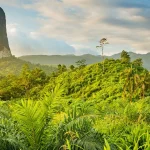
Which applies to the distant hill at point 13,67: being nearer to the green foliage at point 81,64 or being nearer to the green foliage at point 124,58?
the green foliage at point 81,64

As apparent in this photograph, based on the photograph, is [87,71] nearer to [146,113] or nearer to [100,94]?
[100,94]

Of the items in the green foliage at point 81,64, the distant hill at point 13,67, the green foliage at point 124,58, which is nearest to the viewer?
the green foliage at point 124,58

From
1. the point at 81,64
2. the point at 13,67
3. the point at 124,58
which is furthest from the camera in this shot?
the point at 13,67

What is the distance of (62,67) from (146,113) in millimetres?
72629

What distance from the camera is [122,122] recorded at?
8.38m

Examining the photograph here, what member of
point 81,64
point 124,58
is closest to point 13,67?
point 81,64

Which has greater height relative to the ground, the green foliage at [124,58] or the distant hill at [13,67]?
the green foliage at [124,58]

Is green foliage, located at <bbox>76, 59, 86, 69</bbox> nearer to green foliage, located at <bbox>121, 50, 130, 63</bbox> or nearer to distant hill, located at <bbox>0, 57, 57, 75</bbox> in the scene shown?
green foliage, located at <bbox>121, 50, 130, 63</bbox>

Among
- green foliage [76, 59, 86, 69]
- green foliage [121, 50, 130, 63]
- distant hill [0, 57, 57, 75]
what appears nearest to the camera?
green foliage [121, 50, 130, 63]

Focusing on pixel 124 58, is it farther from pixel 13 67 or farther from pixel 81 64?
pixel 13 67

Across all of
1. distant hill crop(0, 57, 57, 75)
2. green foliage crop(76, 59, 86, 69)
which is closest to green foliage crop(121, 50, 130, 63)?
green foliage crop(76, 59, 86, 69)

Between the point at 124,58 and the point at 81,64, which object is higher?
the point at 124,58

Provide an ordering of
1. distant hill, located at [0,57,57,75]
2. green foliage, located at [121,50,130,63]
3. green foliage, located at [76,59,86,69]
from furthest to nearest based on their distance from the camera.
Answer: distant hill, located at [0,57,57,75]
green foliage, located at [76,59,86,69]
green foliage, located at [121,50,130,63]

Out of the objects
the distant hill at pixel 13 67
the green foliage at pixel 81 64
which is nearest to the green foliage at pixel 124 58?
the green foliage at pixel 81 64
